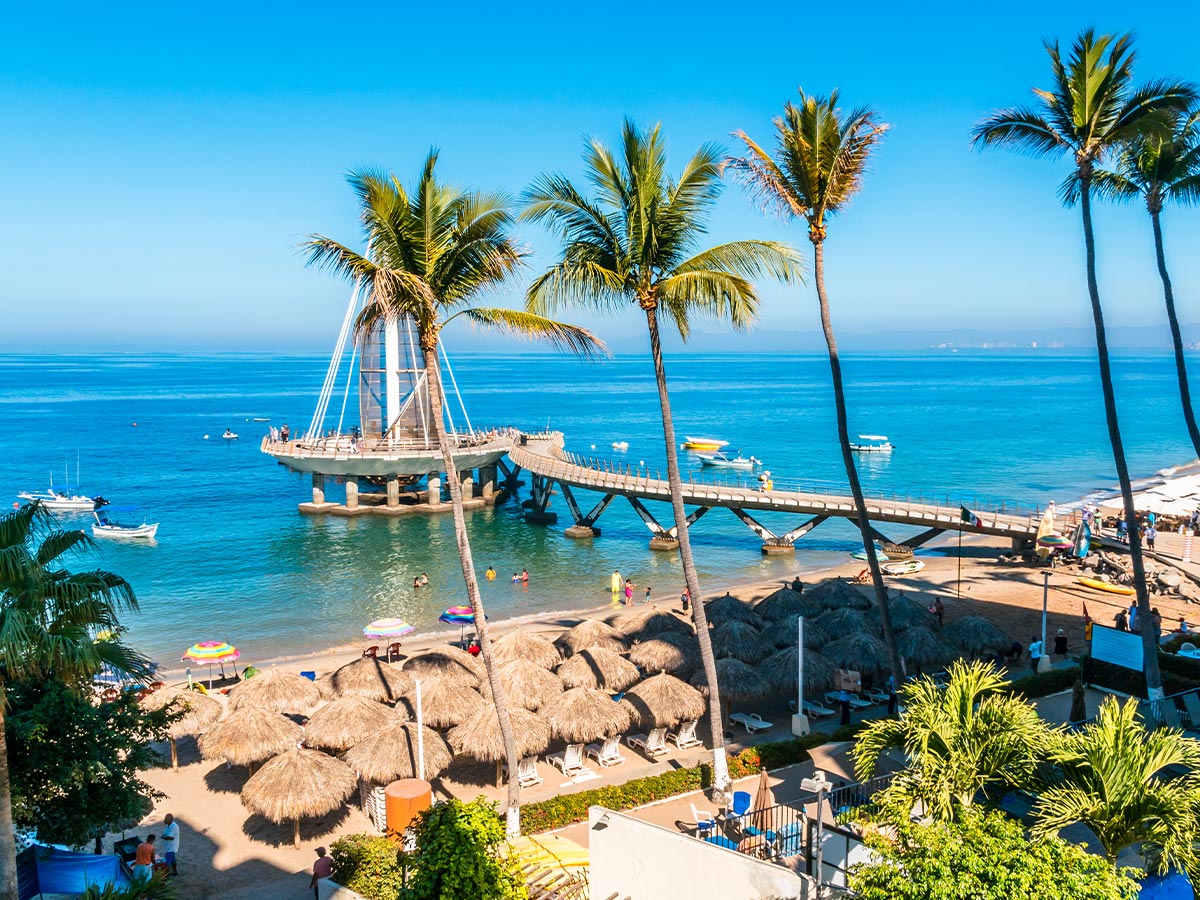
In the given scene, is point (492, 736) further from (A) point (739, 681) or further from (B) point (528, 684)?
(A) point (739, 681)

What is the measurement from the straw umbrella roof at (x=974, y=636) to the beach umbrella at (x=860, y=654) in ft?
7.31

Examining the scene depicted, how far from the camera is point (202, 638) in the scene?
95.1 ft

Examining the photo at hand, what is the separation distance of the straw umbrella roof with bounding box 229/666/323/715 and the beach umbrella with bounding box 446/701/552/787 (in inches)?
141

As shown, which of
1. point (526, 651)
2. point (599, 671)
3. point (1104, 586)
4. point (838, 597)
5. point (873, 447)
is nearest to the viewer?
point (599, 671)

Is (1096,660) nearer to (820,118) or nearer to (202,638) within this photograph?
(820,118)

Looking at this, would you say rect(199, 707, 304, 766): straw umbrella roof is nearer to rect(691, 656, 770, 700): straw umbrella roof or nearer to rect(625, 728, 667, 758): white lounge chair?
rect(625, 728, 667, 758): white lounge chair

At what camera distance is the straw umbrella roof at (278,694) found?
17.5 metres

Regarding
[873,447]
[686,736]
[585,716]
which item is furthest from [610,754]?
[873,447]

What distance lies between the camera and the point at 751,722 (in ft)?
61.2

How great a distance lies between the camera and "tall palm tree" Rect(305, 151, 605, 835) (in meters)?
12.7

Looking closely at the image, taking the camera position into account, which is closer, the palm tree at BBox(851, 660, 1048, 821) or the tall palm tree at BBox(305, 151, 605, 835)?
the palm tree at BBox(851, 660, 1048, 821)

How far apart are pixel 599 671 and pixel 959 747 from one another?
36.5 ft

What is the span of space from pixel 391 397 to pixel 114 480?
28.6m

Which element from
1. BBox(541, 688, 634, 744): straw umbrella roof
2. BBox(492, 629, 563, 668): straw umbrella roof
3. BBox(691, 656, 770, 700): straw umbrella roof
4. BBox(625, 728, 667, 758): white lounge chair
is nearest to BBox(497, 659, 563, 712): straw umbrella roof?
BBox(541, 688, 634, 744): straw umbrella roof
